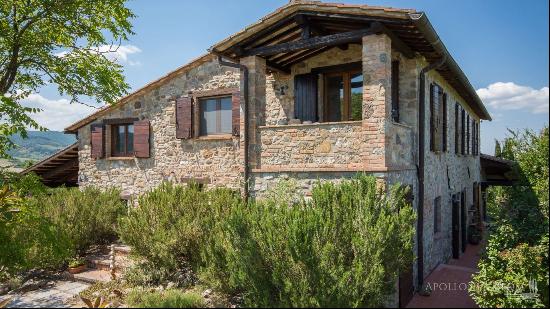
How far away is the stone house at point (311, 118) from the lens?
6723mm

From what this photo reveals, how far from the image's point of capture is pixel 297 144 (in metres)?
7.32

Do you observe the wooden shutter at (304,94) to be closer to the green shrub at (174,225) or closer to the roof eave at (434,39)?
the green shrub at (174,225)

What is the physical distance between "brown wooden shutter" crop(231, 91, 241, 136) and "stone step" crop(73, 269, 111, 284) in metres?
4.69

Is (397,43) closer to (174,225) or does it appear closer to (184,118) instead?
(174,225)

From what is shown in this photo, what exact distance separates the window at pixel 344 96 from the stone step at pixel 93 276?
6486mm

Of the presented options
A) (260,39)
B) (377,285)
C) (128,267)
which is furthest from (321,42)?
(128,267)

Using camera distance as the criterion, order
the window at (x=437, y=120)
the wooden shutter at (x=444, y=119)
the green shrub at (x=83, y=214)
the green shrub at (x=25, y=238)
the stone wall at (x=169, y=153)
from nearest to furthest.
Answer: the green shrub at (x=25, y=238) < the window at (x=437, y=120) < the green shrub at (x=83, y=214) < the stone wall at (x=169, y=153) < the wooden shutter at (x=444, y=119)

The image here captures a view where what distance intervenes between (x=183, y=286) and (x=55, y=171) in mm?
11091

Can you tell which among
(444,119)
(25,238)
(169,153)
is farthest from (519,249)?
(25,238)

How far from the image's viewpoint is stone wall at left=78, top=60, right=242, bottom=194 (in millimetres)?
10312

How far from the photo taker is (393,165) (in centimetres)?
681

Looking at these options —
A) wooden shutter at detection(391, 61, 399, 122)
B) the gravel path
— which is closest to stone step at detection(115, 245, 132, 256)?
the gravel path

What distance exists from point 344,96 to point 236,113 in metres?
3.04

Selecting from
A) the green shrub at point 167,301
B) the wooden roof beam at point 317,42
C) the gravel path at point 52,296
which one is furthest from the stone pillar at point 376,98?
the gravel path at point 52,296
